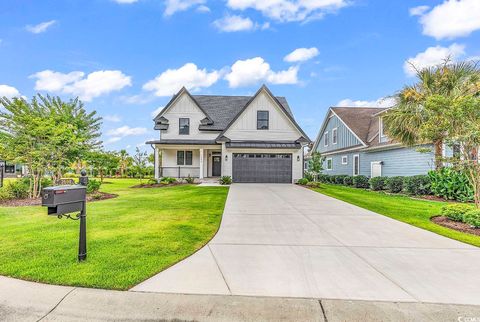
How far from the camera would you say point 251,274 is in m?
3.92

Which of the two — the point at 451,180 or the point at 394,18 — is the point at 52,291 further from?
the point at 394,18

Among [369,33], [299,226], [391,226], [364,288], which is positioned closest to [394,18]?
[369,33]

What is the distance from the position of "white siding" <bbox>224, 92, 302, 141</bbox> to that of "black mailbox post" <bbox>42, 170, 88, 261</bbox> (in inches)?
699

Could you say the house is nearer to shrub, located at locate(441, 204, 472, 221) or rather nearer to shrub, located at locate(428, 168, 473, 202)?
shrub, located at locate(428, 168, 473, 202)

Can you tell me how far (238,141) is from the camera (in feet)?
71.0

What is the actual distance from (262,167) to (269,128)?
10.4 ft

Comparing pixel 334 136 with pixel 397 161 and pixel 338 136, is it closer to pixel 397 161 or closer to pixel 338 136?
pixel 338 136

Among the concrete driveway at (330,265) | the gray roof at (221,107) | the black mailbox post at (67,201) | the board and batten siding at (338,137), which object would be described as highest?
the gray roof at (221,107)

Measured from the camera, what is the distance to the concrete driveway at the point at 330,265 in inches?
135

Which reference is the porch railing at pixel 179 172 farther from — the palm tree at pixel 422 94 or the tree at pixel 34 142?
the palm tree at pixel 422 94

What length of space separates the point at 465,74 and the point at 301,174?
447 inches

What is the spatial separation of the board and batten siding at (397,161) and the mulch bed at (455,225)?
577 cm

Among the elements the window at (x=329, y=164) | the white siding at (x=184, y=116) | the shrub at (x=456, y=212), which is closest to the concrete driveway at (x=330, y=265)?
the shrub at (x=456, y=212)

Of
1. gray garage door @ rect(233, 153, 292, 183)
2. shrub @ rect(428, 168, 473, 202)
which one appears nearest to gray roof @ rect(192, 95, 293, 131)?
gray garage door @ rect(233, 153, 292, 183)
